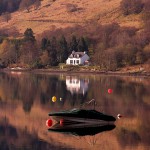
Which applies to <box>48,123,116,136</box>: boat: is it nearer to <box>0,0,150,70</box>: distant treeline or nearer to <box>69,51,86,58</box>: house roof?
<box>0,0,150,70</box>: distant treeline

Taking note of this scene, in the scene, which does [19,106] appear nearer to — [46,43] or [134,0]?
[46,43]

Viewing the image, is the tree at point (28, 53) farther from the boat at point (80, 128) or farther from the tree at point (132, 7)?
the boat at point (80, 128)

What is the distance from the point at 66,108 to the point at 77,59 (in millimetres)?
86200

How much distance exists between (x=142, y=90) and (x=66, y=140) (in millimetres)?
38859

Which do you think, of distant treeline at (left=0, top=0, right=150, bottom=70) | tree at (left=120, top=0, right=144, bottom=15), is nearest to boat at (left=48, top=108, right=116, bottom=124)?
distant treeline at (left=0, top=0, right=150, bottom=70)

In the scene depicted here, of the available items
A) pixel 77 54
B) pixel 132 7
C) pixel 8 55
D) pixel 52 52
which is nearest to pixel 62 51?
pixel 52 52

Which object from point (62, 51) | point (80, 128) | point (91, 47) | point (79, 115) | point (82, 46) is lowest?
point (80, 128)

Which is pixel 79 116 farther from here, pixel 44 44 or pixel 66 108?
pixel 44 44

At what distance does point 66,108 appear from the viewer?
1996 inches

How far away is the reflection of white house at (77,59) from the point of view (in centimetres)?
13625

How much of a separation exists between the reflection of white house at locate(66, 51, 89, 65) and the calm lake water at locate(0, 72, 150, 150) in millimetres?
62327

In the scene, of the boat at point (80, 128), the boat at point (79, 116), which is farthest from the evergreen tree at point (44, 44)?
the boat at point (79, 116)

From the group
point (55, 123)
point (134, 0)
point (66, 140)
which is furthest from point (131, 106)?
point (134, 0)

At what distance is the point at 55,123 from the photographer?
41.3 m
